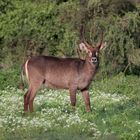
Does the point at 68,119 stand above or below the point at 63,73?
below

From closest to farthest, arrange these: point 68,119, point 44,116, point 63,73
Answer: point 68,119
point 44,116
point 63,73

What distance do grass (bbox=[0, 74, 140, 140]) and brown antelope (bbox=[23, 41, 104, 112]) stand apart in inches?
19.1

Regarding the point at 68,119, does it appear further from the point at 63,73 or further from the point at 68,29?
the point at 68,29

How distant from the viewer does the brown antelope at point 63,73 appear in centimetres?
1447

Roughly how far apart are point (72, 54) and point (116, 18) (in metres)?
2.32

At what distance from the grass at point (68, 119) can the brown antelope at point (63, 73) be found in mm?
484

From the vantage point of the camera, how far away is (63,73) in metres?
14.8

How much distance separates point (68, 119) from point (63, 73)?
2.50 m

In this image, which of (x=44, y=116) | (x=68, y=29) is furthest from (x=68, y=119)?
(x=68, y=29)

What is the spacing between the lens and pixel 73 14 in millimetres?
22484

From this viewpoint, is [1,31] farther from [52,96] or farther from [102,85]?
[52,96]

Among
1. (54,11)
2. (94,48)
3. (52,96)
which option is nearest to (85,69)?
(94,48)

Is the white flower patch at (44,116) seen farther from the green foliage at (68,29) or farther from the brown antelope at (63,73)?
the green foliage at (68,29)

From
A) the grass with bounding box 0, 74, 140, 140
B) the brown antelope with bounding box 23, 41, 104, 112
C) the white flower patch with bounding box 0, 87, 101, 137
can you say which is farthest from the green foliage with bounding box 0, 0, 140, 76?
the brown antelope with bounding box 23, 41, 104, 112
